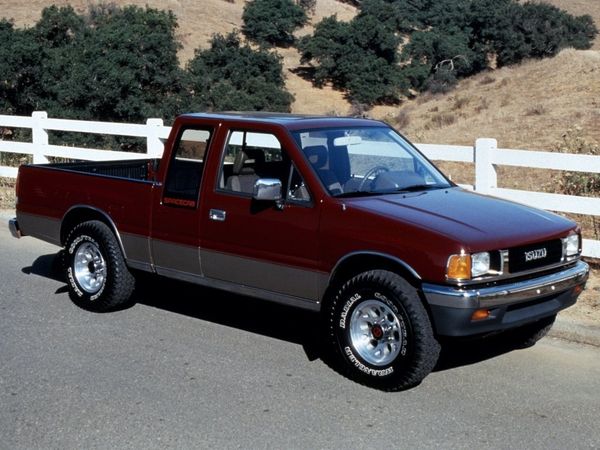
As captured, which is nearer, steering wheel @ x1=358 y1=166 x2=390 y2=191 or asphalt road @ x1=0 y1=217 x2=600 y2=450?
asphalt road @ x1=0 y1=217 x2=600 y2=450

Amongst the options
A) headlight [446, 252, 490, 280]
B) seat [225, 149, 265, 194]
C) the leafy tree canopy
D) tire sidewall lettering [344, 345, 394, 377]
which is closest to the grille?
headlight [446, 252, 490, 280]

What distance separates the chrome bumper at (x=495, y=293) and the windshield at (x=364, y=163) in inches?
45.4

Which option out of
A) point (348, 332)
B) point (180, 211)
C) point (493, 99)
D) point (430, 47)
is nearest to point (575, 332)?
point (348, 332)

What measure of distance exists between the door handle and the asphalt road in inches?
39.0

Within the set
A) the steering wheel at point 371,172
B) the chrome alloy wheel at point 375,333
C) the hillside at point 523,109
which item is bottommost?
the chrome alloy wheel at point 375,333

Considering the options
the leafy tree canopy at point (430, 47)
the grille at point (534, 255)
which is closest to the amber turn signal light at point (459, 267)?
the grille at point (534, 255)

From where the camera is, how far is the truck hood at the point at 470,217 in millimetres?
5816

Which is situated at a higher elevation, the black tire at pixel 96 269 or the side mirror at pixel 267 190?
the side mirror at pixel 267 190

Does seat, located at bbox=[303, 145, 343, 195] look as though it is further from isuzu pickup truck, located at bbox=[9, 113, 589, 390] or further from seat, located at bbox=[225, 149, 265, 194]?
seat, located at bbox=[225, 149, 265, 194]

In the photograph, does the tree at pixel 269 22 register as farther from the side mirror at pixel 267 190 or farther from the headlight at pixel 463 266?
the headlight at pixel 463 266

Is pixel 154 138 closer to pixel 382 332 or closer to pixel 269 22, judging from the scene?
pixel 382 332

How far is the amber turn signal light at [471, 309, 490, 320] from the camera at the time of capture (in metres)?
5.64

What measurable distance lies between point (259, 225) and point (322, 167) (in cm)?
63

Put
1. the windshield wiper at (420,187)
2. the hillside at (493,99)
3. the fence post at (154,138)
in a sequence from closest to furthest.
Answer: the windshield wiper at (420,187) → the fence post at (154,138) → the hillside at (493,99)
